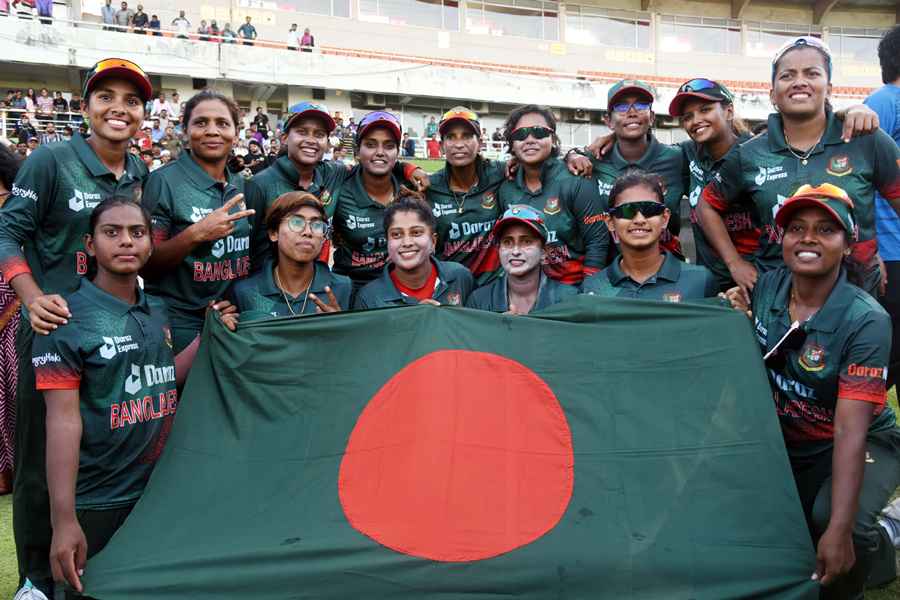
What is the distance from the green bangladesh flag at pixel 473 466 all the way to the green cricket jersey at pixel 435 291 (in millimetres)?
682

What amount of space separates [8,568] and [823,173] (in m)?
5.38

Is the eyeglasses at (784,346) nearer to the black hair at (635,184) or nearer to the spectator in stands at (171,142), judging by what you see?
the black hair at (635,184)

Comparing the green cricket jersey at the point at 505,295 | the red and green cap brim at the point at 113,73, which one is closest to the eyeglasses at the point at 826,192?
the green cricket jersey at the point at 505,295

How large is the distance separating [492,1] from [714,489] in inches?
1589

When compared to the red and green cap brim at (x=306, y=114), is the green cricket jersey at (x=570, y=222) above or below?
below

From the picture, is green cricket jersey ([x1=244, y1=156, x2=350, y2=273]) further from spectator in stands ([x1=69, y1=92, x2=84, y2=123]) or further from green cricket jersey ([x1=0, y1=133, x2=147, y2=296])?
spectator in stands ([x1=69, y1=92, x2=84, y2=123])

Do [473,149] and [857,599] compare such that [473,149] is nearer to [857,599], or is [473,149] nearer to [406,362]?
[406,362]

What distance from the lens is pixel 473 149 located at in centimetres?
506

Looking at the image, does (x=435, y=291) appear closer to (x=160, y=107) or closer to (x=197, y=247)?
(x=197, y=247)

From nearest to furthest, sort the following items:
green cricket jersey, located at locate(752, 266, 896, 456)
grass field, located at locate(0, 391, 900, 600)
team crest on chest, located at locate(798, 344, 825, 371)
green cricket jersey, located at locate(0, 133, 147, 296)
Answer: green cricket jersey, located at locate(752, 266, 896, 456) < team crest on chest, located at locate(798, 344, 825, 371) < green cricket jersey, located at locate(0, 133, 147, 296) < grass field, located at locate(0, 391, 900, 600)

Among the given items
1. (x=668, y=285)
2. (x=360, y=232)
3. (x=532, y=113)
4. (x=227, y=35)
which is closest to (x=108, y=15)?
(x=227, y=35)

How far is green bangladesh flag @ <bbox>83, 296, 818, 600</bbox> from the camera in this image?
8.99 feet

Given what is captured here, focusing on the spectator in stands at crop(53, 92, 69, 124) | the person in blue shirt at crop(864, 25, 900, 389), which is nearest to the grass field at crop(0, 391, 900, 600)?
the person in blue shirt at crop(864, 25, 900, 389)

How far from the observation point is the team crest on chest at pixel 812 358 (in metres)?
3.16
